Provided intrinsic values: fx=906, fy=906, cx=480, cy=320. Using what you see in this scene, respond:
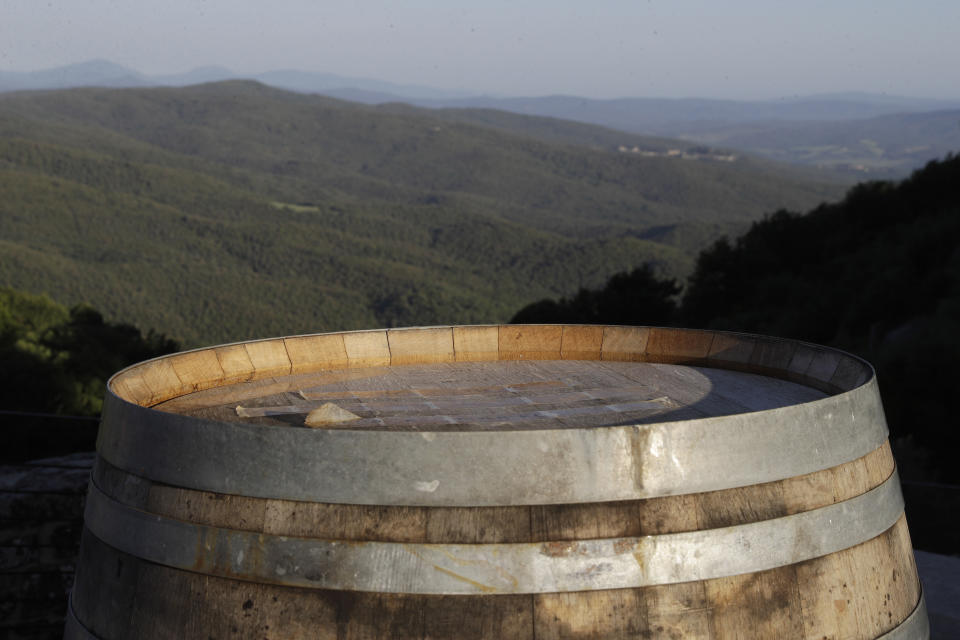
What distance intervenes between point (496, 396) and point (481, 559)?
3.49 feet

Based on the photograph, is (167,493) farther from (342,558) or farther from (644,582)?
(644,582)

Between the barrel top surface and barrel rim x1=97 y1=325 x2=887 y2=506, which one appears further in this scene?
the barrel top surface

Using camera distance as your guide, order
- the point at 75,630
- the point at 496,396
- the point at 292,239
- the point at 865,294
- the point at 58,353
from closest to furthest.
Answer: the point at 75,630
the point at 496,396
the point at 865,294
the point at 58,353
the point at 292,239

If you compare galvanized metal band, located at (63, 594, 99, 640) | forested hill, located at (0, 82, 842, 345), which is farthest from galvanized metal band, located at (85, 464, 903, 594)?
forested hill, located at (0, 82, 842, 345)

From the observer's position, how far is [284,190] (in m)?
149

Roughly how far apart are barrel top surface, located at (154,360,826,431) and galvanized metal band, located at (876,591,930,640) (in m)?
0.69

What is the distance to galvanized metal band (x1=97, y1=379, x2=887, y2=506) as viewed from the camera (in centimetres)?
186

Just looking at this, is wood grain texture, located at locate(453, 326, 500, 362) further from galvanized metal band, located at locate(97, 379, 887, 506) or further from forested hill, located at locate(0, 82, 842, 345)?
forested hill, located at locate(0, 82, 842, 345)

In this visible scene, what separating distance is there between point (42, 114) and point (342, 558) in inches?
8111

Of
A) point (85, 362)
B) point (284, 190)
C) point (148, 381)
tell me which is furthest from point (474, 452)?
point (284, 190)

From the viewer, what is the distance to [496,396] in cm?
289

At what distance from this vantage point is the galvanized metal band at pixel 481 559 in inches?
73.2

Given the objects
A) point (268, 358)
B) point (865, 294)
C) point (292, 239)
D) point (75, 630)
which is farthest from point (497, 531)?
point (292, 239)

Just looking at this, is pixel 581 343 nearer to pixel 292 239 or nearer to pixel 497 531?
pixel 497 531
